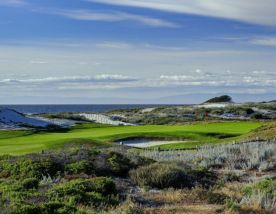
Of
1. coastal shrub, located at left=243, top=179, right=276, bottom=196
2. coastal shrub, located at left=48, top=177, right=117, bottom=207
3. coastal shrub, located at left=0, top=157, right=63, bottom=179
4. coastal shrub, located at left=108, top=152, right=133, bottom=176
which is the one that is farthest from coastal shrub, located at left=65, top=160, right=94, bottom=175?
coastal shrub, located at left=243, top=179, right=276, bottom=196

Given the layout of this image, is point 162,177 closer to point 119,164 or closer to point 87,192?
point 119,164

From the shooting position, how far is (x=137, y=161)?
17984 millimetres

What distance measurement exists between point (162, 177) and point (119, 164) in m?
2.17

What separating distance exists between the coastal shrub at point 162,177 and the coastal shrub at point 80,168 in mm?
1233

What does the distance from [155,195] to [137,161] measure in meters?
4.25

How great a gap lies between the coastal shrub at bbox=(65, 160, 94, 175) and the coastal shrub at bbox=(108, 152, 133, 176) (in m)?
0.69

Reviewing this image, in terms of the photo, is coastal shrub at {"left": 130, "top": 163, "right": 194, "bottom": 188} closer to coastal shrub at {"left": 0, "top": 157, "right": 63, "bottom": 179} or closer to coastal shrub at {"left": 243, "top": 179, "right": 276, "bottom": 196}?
coastal shrub at {"left": 243, "top": 179, "right": 276, "bottom": 196}

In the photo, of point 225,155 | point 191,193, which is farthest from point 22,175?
point 225,155

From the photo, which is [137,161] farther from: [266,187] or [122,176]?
[266,187]

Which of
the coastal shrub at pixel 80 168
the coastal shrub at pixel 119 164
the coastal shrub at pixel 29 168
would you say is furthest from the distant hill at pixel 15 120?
the coastal shrub at pixel 80 168

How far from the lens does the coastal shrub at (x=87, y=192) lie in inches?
474

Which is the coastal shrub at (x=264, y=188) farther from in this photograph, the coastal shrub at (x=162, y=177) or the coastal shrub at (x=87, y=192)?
the coastal shrub at (x=87, y=192)

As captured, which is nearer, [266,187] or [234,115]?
[266,187]

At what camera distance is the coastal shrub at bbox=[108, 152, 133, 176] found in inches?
666
